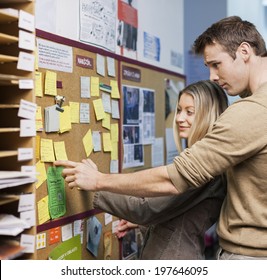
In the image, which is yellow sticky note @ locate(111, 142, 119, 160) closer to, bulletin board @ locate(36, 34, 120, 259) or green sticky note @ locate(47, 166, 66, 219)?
bulletin board @ locate(36, 34, 120, 259)

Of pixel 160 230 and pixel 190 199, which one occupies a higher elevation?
pixel 190 199

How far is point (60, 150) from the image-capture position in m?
1.71

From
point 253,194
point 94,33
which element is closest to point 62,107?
point 94,33

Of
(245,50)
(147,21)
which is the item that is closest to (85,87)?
(245,50)

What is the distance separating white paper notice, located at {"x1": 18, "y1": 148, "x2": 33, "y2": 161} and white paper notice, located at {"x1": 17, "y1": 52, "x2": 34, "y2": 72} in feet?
0.70

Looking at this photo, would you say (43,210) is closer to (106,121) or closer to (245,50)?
(106,121)

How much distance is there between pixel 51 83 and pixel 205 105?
1.81ft

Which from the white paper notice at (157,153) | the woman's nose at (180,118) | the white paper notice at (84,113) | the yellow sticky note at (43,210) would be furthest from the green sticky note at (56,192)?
the white paper notice at (157,153)

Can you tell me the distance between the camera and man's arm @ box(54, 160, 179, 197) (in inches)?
59.4

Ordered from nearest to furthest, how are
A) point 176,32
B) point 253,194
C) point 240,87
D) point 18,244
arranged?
point 18,244, point 253,194, point 240,87, point 176,32

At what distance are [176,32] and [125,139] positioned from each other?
1013 mm

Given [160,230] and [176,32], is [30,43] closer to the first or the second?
[160,230]

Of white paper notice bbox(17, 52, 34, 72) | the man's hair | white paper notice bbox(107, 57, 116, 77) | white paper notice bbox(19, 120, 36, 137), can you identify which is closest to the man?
the man's hair
